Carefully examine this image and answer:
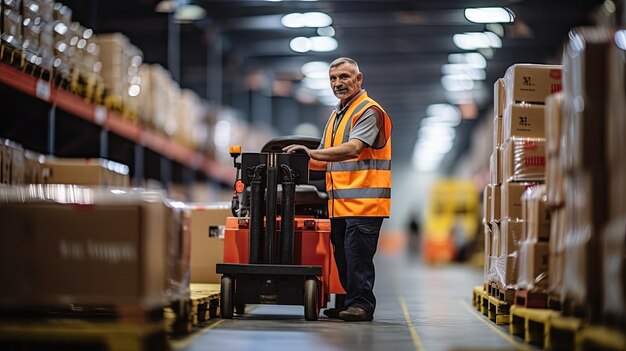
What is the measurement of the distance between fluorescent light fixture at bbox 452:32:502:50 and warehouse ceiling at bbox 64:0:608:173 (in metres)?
0.17

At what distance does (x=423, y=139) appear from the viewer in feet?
136

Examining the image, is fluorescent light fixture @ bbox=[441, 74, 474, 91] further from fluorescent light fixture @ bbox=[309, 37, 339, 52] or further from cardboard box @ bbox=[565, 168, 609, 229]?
cardboard box @ bbox=[565, 168, 609, 229]

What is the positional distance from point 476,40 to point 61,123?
404 inches

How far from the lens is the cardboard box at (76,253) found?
5.07m

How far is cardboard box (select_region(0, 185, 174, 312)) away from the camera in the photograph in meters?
5.07

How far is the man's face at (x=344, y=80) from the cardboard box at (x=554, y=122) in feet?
7.23

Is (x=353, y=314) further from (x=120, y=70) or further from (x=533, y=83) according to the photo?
(x=120, y=70)

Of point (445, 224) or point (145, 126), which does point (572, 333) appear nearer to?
point (145, 126)

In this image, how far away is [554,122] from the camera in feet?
18.5

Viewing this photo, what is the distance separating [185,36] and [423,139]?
21680 mm

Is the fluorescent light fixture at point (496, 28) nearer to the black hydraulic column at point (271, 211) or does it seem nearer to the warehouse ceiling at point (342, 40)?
the warehouse ceiling at point (342, 40)

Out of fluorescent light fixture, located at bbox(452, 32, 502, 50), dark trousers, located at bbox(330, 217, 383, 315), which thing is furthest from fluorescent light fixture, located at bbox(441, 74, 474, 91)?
dark trousers, located at bbox(330, 217, 383, 315)

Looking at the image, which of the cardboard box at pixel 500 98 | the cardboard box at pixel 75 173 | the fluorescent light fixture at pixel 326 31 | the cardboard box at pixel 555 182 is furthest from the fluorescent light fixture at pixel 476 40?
the cardboard box at pixel 555 182

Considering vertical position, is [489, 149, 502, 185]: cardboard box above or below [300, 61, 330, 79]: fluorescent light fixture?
below
